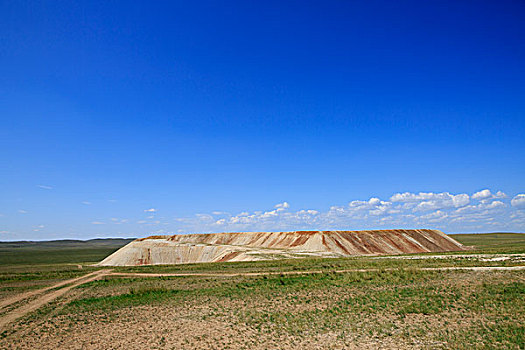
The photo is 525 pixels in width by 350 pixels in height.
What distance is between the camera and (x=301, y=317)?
1928 cm

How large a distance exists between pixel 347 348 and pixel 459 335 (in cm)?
533

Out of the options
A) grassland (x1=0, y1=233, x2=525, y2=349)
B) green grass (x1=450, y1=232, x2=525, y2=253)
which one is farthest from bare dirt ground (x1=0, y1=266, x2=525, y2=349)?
green grass (x1=450, y1=232, x2=525, y2=253)

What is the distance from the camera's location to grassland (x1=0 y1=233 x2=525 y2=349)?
15.7 m

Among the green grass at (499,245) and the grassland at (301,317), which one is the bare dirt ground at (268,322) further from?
the green grass at (499,245)

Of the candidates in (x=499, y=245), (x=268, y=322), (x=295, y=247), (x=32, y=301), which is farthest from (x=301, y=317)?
(x=499, y=245)

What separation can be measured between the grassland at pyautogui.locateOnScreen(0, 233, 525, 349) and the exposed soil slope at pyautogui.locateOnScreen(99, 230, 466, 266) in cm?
4136

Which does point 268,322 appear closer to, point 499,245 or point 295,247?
point 295,247

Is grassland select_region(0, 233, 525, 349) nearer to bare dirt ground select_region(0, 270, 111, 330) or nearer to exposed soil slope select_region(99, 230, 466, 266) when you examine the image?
bare dirt ground select_region(0, 270, 111, 330)

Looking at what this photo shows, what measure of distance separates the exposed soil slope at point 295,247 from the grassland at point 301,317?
136ft

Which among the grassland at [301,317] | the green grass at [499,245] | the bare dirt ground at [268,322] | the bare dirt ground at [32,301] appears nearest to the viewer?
the grassland at [301,317]

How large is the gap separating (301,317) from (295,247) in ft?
236

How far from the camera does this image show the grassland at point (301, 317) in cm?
1566

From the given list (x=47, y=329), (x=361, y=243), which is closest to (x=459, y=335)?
(x=47, y=329)

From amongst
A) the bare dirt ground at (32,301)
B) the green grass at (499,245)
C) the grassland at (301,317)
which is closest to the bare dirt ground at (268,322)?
the grassland at (301,317)
